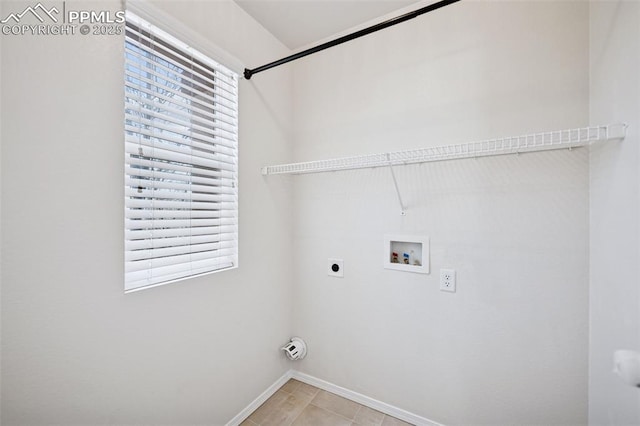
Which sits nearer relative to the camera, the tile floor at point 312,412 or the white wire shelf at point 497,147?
the white wire shelf at point 497,147

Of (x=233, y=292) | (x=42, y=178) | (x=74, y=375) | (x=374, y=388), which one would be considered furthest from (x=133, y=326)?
(x=374, y=388)

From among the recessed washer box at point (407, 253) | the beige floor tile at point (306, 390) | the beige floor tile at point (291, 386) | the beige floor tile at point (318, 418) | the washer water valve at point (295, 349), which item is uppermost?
the recessed washer box at point (407, 253)

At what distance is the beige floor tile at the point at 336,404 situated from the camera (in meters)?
1.73

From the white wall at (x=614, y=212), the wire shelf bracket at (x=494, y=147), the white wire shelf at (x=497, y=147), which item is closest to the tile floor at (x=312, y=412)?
the white wall at (x=614, y=212)

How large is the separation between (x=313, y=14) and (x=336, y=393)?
2688mm

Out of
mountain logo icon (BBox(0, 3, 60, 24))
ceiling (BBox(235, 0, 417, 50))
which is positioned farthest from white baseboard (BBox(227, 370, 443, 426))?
ceiling (BBox(235, 0, 417, 50))

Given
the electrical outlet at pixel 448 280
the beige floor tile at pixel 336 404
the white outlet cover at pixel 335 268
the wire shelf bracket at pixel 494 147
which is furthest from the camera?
the white outlet cover at pixel 335 268

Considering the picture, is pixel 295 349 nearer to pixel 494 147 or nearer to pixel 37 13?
pixel 494 147

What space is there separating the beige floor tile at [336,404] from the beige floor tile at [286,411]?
Answer: 9cm

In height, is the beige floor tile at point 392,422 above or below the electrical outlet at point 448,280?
below

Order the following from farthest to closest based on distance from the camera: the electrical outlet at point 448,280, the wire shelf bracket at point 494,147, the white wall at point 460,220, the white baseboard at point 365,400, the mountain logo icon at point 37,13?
the white baseboard at point 365,400 < the electrical outlet at point 448,280 < the white wall at point 460,220 < the wire shelf bracket at point 494,147 < the mountain logo icon at point 37,13

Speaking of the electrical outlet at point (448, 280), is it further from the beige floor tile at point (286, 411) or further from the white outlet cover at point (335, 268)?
the beige floor tile at point (286, 411)

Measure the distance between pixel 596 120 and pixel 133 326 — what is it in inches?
89.6

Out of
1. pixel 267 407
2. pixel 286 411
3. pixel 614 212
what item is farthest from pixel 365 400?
pixel 614 212
